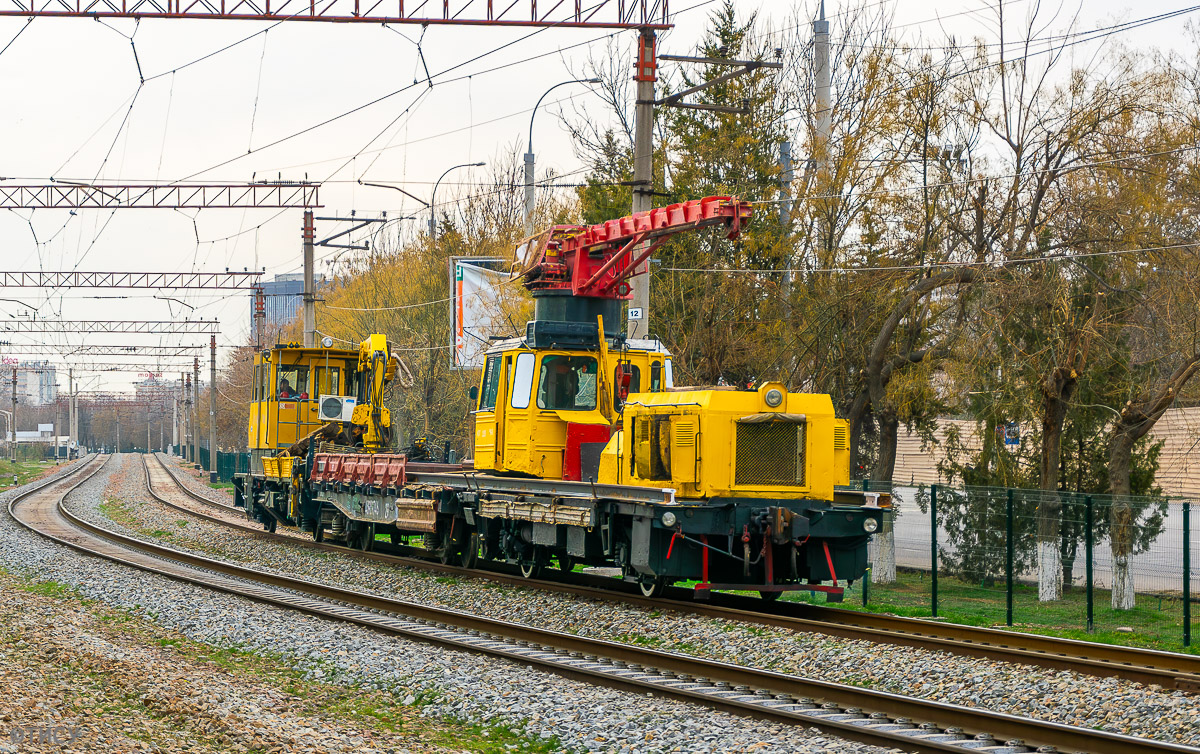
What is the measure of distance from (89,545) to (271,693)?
17.3 m

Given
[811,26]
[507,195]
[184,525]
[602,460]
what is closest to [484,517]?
[602,460]

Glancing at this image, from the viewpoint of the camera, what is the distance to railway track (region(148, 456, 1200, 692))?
10.5m

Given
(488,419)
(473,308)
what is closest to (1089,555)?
(488,419)

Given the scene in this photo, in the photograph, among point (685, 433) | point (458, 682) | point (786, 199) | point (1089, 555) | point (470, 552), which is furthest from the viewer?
point (786, 199)

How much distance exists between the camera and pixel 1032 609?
58.3ft

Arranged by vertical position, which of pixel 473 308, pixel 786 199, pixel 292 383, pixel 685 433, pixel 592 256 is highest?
pixel 786 199

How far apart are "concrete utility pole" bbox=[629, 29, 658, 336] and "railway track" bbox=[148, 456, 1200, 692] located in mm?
4494

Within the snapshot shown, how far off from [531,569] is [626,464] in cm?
345

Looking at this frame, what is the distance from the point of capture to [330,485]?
946 inches

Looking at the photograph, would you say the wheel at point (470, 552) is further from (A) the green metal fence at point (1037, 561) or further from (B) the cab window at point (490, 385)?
(A) the green metal fence at point (1037, 561)

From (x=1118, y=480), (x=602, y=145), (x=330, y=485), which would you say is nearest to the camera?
(x=1118, y=480)

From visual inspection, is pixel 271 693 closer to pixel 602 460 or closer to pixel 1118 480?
pixel 602 460

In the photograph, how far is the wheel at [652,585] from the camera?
15.0m

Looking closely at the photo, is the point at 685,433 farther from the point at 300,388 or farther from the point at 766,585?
the point at 300,388
